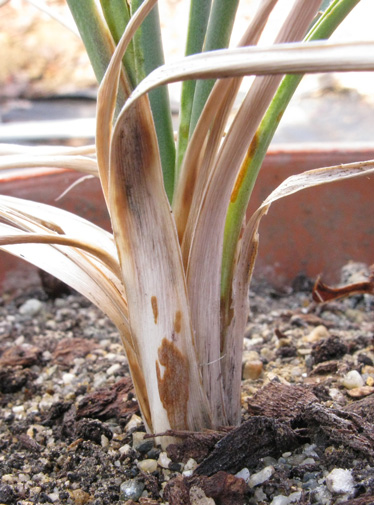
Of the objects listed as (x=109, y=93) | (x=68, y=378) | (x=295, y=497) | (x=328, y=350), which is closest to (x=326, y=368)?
(x=328, y=350)

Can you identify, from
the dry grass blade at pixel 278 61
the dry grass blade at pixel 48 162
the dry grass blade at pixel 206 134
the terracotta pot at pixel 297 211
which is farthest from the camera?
the terracotta pot at pixel 297 211

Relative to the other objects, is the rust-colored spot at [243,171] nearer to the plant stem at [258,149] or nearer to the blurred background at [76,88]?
the plant stem at [258,149]

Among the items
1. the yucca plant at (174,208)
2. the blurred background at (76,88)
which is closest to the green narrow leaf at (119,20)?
the yucca plant at (174,208)

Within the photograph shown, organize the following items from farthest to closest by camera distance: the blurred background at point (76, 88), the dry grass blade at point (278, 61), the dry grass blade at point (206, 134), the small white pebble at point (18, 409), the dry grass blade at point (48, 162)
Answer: the blurred background at point (76, 88), the small white pebble at point (18, 409), the dry grass blade at point (48, 162), the dry grass blade at point (206, 134), the dry grass blade at point (278, 61)

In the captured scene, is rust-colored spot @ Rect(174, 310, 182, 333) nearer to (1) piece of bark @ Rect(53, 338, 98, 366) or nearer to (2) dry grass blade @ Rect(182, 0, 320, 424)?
(2) dry grass blade @ Rect(182, 0, 320, 424)

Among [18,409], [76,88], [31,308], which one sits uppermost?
[76,88]

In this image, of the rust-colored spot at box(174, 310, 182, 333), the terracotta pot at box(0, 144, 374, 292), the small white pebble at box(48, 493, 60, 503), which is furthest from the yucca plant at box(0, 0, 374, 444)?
the terracotta pot at box(0, 144, 374, 292)

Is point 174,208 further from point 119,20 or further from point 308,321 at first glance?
point 308,321
